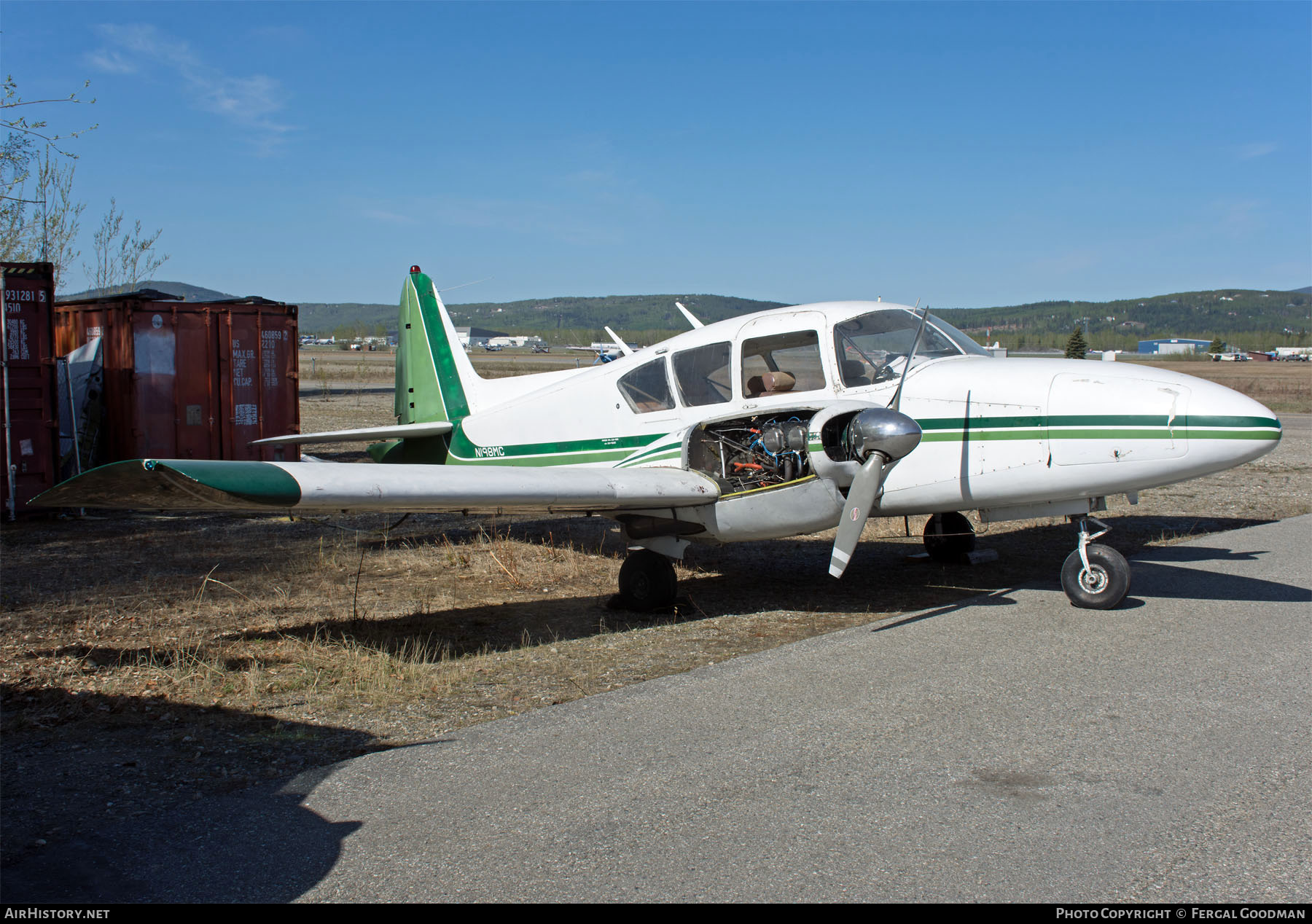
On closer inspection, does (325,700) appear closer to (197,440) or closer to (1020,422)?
(1020,422)

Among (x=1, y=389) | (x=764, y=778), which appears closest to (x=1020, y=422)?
(x=764, y=778)

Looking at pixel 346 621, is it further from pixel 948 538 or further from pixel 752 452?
pixel 948 538

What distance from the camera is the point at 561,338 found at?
590ft

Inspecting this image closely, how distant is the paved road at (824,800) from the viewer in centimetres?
345

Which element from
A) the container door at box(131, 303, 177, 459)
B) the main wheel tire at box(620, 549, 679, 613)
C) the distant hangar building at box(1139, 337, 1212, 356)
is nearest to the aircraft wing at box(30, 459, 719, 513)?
the main wheel tire at box(620, 549, 679, 613)

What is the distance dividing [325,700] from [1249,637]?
6.62 m

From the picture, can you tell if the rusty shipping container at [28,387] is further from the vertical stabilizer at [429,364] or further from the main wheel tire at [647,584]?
the main wheel tire at [647,584]

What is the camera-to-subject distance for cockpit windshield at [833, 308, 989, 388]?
26.2ft

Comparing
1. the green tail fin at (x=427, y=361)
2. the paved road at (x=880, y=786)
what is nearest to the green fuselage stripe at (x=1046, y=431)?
the paved road at (x=880, y=786)

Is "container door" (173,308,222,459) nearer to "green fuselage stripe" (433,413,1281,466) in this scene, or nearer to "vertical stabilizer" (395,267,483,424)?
"vertical stabilizer" (395,267,483,424)

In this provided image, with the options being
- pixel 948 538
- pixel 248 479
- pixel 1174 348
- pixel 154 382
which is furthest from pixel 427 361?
pixel 1174 348

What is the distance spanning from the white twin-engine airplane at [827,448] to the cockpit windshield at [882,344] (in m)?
0.02

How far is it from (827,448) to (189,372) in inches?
436

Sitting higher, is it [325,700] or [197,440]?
[197,440]
